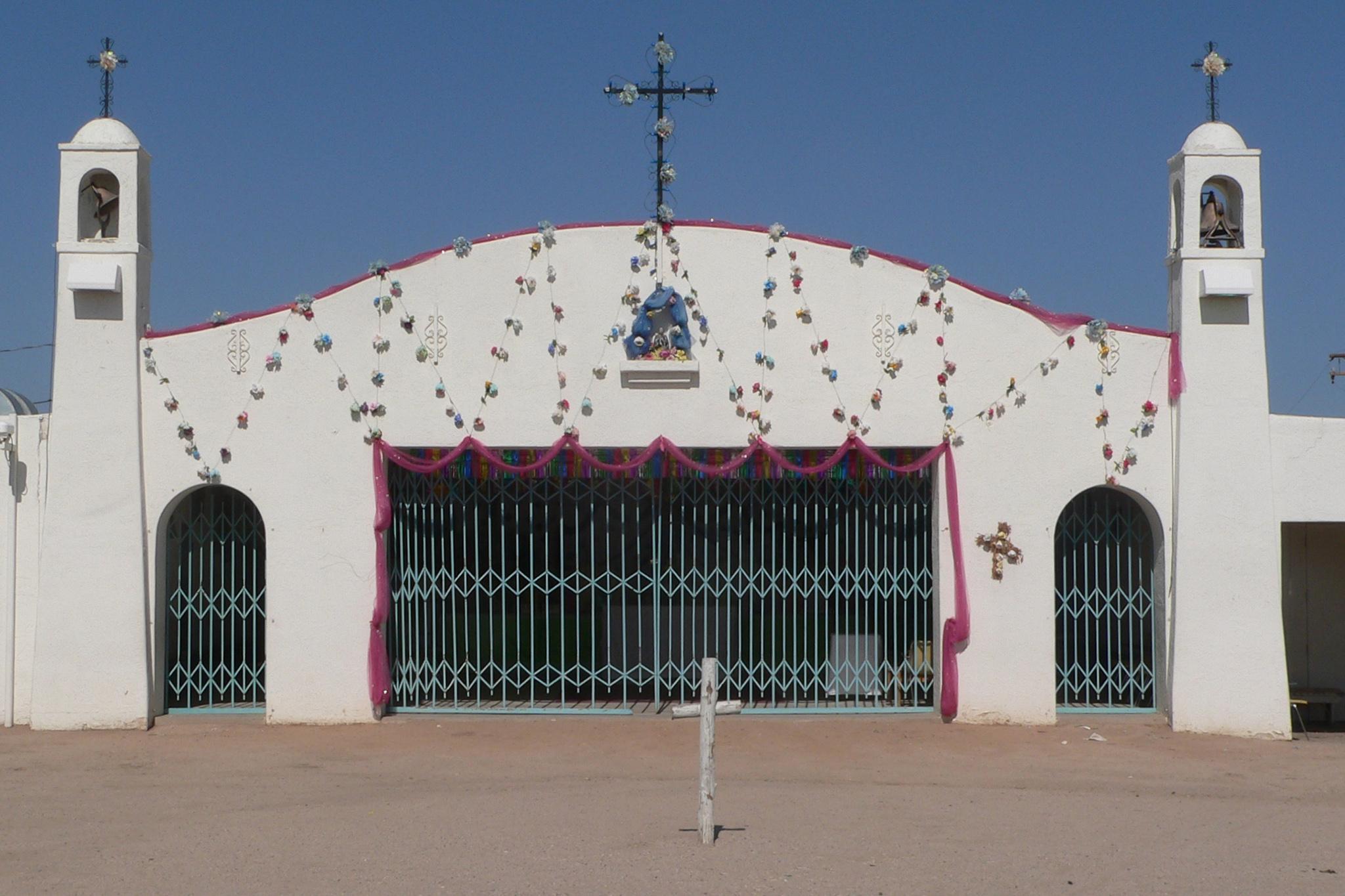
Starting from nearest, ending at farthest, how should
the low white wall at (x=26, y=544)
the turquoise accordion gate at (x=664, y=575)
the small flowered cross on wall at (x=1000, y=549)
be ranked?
the small flowered cross on wall at (x=1000, y=549) < the low white wall at (x=26, y=544) < the turquoise accordion gate at (x=664, y=575)

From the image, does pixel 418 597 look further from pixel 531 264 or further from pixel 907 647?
pixel 907 647

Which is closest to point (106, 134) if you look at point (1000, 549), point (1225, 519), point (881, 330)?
point (881, 330)

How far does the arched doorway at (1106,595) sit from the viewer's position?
10969 millimetres

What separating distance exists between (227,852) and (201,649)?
4386 mm

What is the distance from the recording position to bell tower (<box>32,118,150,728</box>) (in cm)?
1059

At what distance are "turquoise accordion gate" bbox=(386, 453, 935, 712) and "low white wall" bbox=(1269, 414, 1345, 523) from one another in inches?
105

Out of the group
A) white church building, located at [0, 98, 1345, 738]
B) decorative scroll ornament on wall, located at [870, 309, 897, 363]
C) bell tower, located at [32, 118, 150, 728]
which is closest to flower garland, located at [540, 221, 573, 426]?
white church building, located at [0, 98, 1345, 738]

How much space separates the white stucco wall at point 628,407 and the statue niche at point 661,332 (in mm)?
151

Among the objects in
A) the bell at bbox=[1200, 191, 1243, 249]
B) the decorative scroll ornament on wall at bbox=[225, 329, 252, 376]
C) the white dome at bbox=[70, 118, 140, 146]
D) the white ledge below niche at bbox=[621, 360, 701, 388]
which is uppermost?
the white dome at bbox=[70, 118, 140, 146]

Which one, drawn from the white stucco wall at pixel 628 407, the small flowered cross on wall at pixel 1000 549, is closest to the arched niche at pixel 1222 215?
the white stucco wall at pixel 628 407

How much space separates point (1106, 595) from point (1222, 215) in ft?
10.1

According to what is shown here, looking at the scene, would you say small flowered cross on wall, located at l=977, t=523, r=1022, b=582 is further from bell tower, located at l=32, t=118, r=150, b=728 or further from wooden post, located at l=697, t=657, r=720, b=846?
bell tower, located at l=32, t=118, r=150, b=728

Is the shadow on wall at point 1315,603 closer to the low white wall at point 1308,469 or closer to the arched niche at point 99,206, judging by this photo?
the low white wall at point 1308,469

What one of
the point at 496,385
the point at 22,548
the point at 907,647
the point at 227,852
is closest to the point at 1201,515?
the point at 907,647
